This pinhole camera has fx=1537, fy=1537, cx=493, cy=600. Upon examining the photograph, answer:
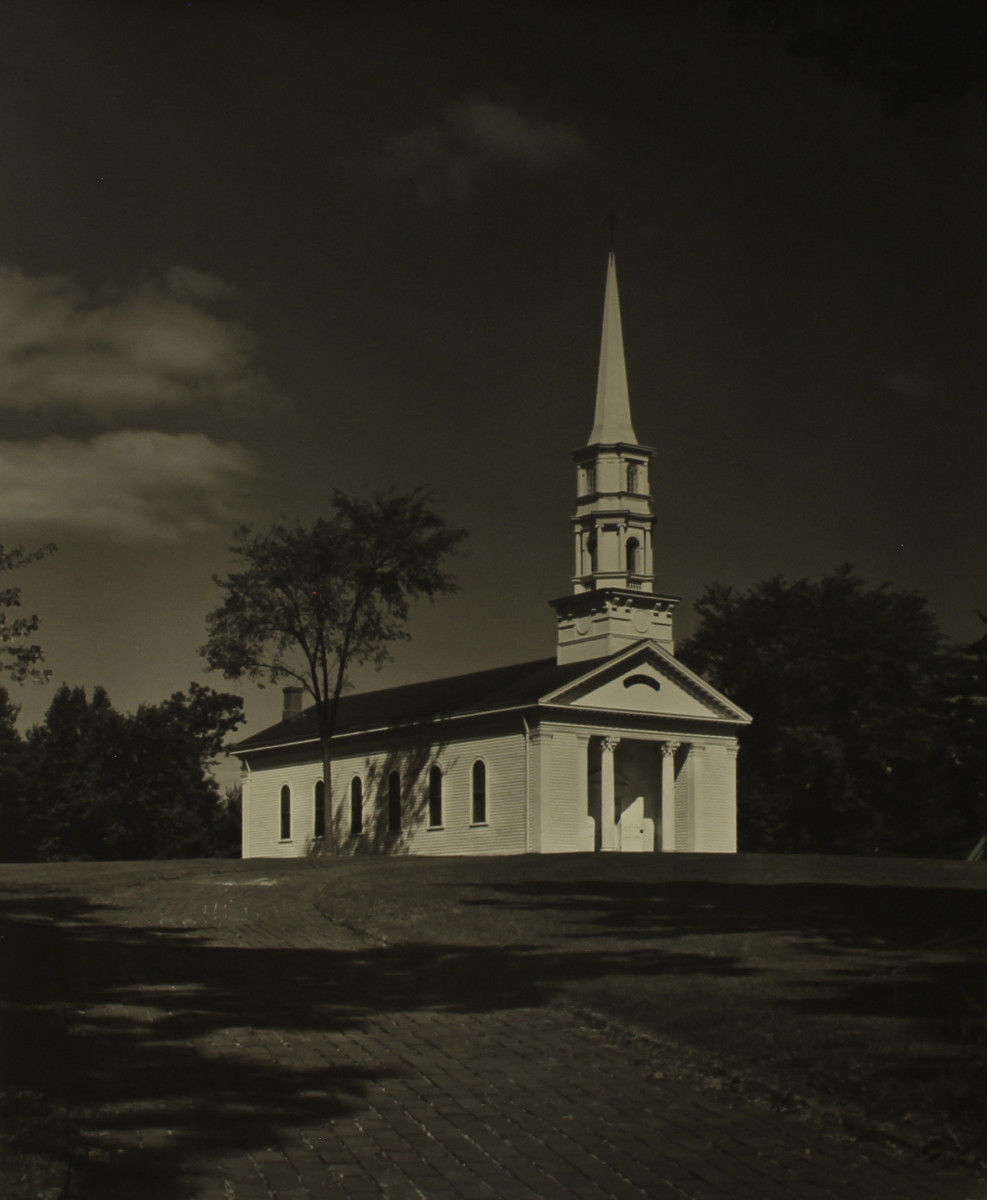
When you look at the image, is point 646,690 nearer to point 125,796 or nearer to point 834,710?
point 834,710

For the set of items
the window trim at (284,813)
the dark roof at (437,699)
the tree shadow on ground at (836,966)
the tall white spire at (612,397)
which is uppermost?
the tall white spire at (612,397)

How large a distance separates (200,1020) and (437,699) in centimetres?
3618

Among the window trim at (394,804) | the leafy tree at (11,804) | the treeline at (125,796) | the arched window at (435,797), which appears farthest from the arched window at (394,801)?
the leafy tree at (11,804)

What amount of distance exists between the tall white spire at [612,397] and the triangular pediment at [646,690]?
20.7 ft

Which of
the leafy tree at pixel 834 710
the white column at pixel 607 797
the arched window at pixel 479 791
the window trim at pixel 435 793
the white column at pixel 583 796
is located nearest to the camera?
the leafy tree at pixel 834 710

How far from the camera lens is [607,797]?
4206cm

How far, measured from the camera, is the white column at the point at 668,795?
43250mm

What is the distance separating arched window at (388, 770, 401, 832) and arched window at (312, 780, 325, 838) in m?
4.44

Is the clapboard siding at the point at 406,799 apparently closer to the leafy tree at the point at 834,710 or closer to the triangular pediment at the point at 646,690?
the triangular pediment at the point at 646,690

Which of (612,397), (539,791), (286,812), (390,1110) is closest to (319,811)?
(286,812)

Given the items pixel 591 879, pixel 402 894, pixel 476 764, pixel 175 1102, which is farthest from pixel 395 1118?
pixel 476 764

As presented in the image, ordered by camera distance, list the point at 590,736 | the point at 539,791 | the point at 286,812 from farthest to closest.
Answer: the point at 286,812 < the point at 590,736 < the point at 539,791

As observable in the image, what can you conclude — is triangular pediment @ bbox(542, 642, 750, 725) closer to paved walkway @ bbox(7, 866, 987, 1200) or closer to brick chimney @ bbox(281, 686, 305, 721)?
brick chimney @ bbox(281, 686, 305, 721)

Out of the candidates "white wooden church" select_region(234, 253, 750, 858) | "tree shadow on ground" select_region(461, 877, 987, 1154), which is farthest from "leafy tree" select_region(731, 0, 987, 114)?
"white wooden church" select_region(234, 253, 750, 858)
